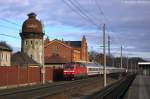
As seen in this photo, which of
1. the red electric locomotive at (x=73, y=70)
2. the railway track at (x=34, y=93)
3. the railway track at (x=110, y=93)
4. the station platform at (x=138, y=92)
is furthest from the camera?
the red electric locomotive at (x=73, y=70)

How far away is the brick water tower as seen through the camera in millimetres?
95062

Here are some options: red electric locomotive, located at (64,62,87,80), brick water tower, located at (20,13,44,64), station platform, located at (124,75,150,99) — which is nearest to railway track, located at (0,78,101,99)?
station platform, located at (124,75,150,99)

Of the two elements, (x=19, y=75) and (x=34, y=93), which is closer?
(x=34, y=93)

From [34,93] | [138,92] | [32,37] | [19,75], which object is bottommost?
[138,92]

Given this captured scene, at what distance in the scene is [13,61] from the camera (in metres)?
92.6

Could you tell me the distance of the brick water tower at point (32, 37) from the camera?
9506 cm

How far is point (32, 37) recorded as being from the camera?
9594cm

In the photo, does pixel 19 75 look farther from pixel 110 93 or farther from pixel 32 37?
pixel 32 37

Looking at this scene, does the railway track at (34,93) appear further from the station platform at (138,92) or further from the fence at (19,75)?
the fence at (19,75)

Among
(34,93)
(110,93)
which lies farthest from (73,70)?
(34,93)

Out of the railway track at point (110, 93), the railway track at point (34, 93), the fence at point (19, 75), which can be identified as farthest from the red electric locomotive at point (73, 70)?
the railway track at point (34, 93)

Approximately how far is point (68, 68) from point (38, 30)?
97.8 ft

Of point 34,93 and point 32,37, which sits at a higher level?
point 32,37

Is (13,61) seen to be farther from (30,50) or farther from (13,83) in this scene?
(13,83)
